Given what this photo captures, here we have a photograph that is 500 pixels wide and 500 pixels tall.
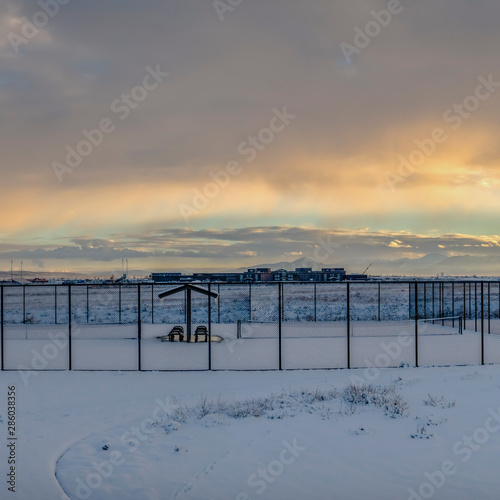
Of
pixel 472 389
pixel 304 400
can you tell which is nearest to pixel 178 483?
pixel 304 400

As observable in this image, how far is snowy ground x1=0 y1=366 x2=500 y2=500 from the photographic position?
8.34m

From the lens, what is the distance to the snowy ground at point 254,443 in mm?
8344

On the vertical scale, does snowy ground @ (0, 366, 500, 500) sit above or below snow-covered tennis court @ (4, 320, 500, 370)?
above

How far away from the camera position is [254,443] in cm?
1018

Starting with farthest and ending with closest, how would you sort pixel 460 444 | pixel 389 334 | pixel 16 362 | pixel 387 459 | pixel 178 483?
pixel 389 334 < pixel 16 362 < pixel 460 444 < pixel 387 459 < pixel 178 483

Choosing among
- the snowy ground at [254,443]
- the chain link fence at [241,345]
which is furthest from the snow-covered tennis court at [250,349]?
the snowy ground at [254,443]

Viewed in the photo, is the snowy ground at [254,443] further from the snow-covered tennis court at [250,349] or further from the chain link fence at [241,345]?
the snow-covered tennis court at [250,349]

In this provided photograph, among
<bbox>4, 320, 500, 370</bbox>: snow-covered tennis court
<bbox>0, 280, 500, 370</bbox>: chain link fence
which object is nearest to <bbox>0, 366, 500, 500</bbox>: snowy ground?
<bbox>0, 280, 500, 370</bbox>: chain link fence

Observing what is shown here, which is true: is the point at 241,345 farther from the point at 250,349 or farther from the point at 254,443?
the point at 254,443

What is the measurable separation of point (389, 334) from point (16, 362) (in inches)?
A: 844

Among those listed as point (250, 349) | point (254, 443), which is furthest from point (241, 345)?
point (254, 443)

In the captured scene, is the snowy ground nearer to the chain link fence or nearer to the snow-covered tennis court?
the chain link fence

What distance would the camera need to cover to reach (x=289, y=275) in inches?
7362

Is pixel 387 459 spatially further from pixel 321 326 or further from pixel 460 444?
pixel 321 326
